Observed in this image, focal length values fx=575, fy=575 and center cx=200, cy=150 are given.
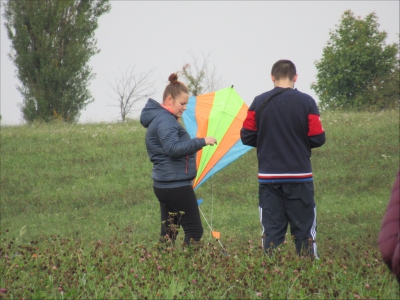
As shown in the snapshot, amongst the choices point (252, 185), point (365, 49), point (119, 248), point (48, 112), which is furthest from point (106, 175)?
point (365, 49)

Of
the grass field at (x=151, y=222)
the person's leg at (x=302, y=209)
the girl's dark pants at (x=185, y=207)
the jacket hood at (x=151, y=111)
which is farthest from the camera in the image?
the jacket hood at (x=151, y=111)

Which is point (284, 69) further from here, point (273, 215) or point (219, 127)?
point (219, 127)

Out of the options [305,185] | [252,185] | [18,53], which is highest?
[18,53]

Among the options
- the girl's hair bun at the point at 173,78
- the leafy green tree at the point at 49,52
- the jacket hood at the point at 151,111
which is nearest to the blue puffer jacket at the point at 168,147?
the jacket hood at the point at 151,111

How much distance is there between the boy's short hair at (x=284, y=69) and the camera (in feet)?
16.7

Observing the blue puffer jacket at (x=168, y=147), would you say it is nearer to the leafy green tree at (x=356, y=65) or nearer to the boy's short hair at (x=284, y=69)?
A: the boy's short hair at (x=284, y=69)

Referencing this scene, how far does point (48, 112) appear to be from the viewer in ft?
95.4

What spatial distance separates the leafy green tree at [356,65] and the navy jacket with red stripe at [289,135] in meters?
42.7

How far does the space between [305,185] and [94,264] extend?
6.24 feet

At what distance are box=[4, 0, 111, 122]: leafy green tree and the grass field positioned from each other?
6806 mm

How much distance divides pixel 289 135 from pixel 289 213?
68 cm

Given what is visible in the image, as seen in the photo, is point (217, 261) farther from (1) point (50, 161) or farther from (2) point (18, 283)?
(1) point (50, 161)

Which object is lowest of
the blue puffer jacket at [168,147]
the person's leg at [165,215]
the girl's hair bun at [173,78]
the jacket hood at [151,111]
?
the person's leg at [165,215]

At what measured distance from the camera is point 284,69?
511 cm
